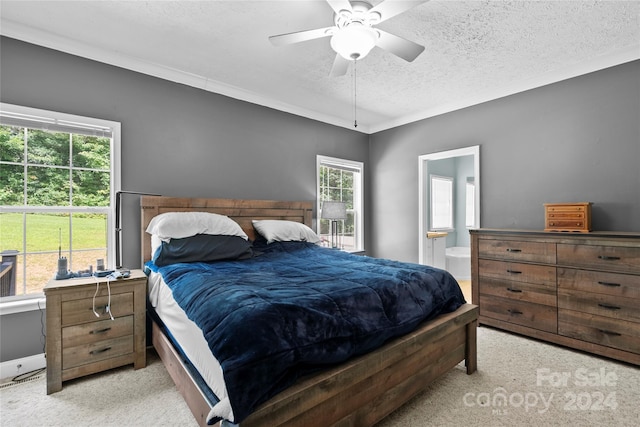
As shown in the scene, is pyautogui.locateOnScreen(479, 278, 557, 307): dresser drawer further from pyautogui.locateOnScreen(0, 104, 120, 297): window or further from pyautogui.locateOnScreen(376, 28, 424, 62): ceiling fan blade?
pyautogui.locateOnScreen(0, 104, 120, 297): window

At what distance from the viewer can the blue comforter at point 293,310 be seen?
123cm

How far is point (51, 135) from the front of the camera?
261 centimetres

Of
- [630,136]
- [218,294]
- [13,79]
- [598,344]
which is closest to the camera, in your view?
[218,294]

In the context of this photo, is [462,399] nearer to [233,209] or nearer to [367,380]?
[367,380]

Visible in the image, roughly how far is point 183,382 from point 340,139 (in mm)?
→ 3798

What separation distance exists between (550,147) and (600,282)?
1.42 metres

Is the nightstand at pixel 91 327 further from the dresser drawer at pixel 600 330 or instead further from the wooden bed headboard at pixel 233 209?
the dresser drawer at pixel 600 330

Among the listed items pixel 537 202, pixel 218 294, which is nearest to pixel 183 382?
pixel 218 294

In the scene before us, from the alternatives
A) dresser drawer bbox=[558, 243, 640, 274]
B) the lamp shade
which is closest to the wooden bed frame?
dresser drawer bbox=[558, 243, 640, 274]

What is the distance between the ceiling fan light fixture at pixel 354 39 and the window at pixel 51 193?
2147mm

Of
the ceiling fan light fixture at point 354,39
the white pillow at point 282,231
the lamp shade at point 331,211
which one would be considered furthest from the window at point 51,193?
the lamp shade at point 331,211

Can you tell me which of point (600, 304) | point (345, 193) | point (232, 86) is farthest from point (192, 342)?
point (345, 193)

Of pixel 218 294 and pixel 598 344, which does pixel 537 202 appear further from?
pixel 218 294

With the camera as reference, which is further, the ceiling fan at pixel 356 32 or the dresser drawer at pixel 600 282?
the dresser drawer at pixel 600 282
